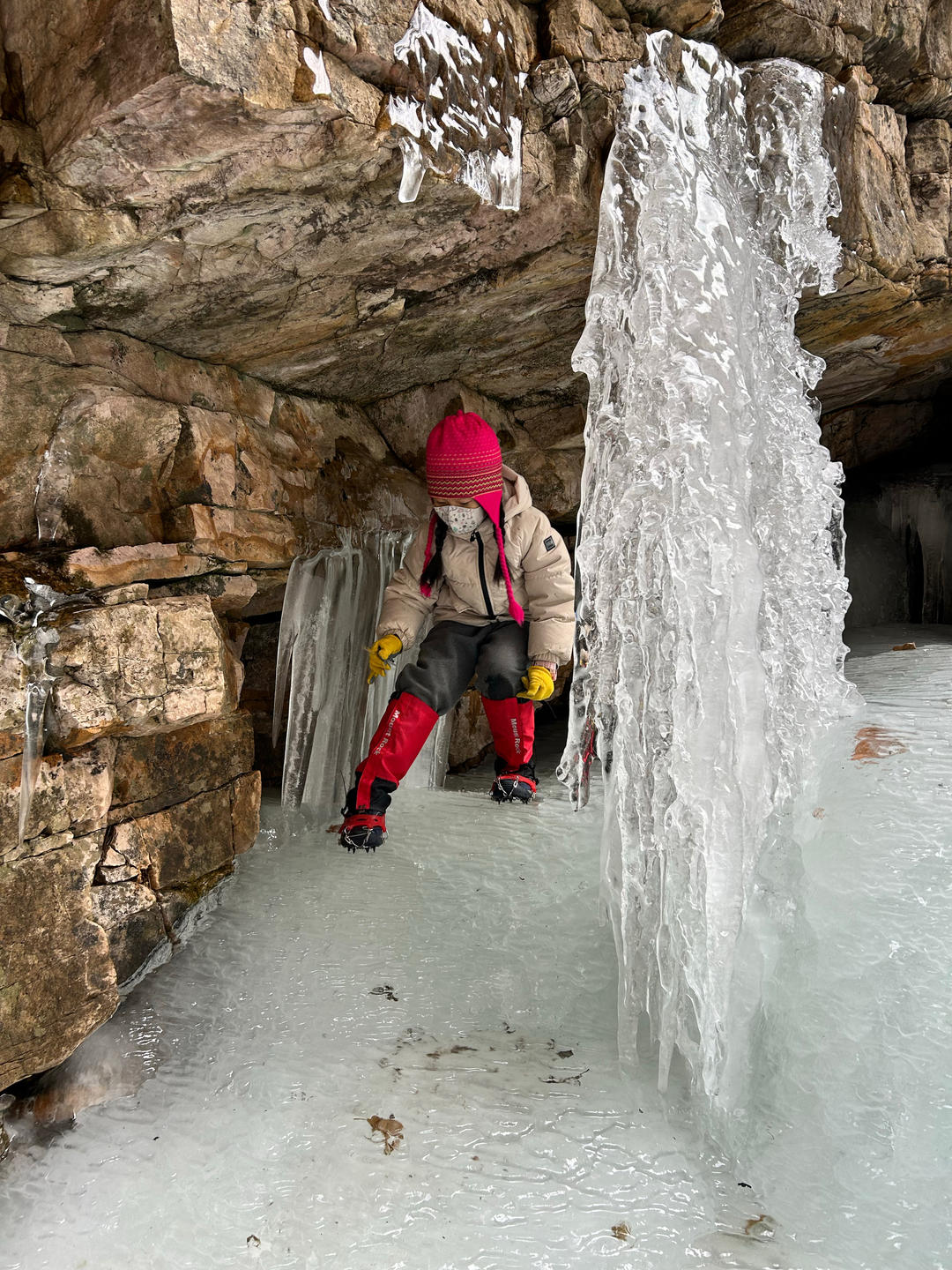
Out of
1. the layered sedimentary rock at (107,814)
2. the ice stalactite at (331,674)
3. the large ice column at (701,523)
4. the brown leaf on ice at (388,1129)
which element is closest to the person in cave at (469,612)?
the ice stalactite at (331,674)

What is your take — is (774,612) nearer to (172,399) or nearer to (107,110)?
(172,399)

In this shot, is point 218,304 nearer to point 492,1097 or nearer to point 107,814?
point 107,814

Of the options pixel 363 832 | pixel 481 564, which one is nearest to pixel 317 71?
pixel 481 564

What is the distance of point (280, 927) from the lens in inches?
119

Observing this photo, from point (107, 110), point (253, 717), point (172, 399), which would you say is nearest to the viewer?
point (107, 110)

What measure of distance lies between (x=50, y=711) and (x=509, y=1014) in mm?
1540

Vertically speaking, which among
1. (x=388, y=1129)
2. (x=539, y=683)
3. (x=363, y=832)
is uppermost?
(x=539, y=683)

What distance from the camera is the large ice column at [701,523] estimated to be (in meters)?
2.34

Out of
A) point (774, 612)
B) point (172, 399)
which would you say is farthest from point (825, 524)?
point (172, 399)

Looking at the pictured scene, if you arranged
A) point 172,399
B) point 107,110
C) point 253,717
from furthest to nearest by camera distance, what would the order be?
1. point 253,717
2. point 172,399
3. point 107,110

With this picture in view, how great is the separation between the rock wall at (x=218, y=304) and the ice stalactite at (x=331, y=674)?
0.17m

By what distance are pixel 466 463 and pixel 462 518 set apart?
0.70ft

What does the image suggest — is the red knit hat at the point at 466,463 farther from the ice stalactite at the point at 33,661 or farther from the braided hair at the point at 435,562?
the ice stalactite at the point at 33,661

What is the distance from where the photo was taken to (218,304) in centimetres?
284
